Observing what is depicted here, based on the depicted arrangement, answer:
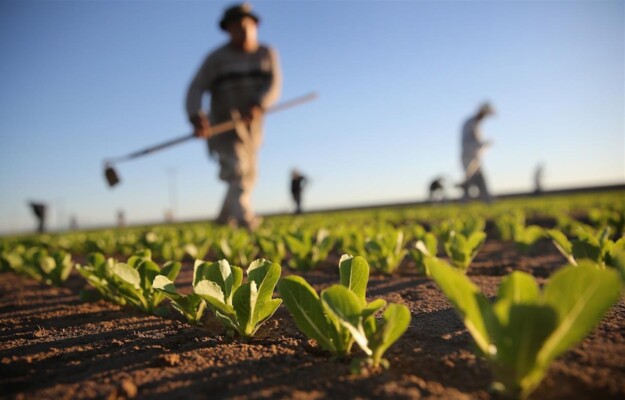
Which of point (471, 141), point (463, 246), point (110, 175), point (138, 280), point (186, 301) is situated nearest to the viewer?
point (186, 301)

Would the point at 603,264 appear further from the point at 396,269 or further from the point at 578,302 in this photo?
the point at 578,302

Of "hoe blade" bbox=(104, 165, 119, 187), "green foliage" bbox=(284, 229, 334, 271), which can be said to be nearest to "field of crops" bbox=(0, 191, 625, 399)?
→ "green foliage" bbox=(284, 229, 334, 271)

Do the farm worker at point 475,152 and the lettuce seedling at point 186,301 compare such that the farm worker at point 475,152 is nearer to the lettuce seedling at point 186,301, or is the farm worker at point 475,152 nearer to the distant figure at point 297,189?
the distant figure at point 297,189

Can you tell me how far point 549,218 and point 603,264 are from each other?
15.4 feet

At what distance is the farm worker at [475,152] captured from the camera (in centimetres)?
1193

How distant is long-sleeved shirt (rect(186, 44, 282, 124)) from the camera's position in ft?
20.7

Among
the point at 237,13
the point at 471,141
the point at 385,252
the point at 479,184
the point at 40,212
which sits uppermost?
the point at 237,13

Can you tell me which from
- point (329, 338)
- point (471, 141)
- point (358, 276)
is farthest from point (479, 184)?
point (329, 338)

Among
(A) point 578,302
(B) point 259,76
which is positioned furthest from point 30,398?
(B) point 259,76

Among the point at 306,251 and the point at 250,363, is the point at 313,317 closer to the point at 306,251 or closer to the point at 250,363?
the point at 250,363

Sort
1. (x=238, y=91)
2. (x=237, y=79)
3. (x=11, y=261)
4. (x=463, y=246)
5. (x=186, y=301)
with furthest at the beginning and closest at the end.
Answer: (x=238, y=91)
(x=237, y=79)
(x=11, y=261)
(x=463, y=246)
(x=186, y=301)

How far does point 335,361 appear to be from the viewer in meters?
1.00

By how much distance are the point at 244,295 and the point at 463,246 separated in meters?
1.42

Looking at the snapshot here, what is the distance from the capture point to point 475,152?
11914 millimetres
